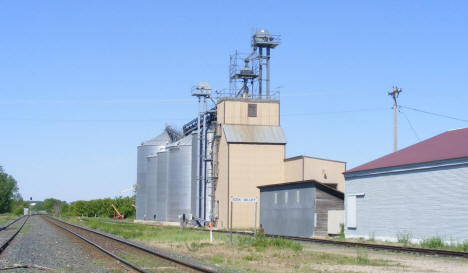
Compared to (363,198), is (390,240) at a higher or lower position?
lower

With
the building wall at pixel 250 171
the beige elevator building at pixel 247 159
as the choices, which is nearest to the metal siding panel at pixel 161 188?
the beige elevator building at pixel 247 159

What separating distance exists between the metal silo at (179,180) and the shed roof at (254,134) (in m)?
10.3

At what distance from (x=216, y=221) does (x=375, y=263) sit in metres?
35.0

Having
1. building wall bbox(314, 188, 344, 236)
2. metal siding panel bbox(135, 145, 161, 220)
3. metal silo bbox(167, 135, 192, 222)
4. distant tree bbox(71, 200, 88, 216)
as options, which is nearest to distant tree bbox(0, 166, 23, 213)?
distant tree bbox(71, 200, 88, 216)

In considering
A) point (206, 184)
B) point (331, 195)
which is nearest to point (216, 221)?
point (206, 184)

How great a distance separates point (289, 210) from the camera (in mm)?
38719

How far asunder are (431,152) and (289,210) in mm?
12126

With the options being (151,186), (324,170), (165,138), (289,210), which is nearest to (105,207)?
(165,138)

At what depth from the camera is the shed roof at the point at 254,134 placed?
50531 millimetres

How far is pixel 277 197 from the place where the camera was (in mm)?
40875

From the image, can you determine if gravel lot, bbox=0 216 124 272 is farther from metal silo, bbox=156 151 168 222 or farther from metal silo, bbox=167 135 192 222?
metal silo, bbox=156 151 168 222

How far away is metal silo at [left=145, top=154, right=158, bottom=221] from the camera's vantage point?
69.6 m

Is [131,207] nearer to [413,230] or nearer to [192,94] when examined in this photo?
[192,94]

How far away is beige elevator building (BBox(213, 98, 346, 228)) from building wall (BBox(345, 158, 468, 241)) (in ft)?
46.6
